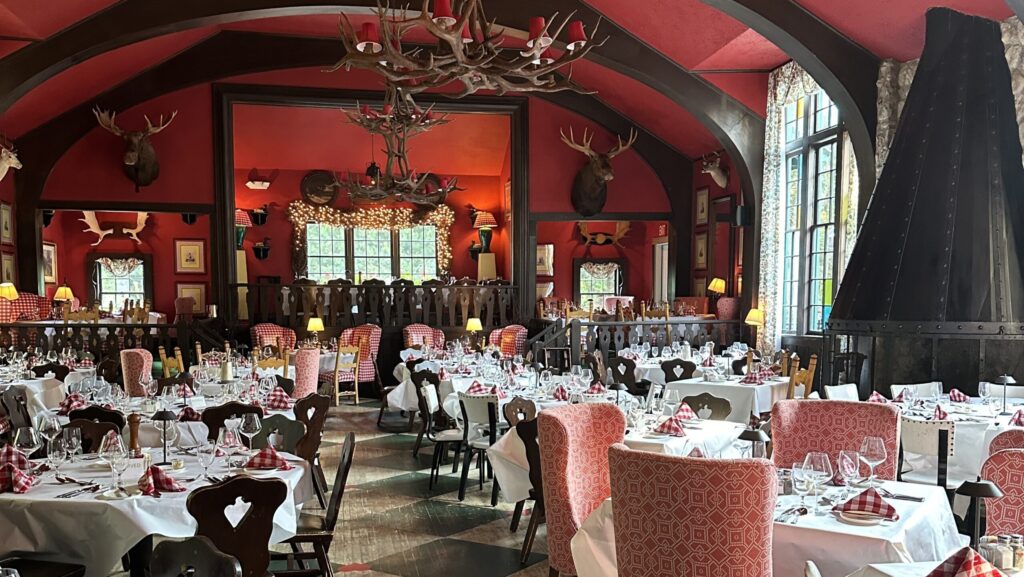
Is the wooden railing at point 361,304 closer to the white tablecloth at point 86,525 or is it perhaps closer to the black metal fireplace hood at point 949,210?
the black metal fireplace hood at point 949,210

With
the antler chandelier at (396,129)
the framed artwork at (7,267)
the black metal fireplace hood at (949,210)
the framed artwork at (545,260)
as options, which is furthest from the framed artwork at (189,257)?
the black metal fireplace hood at (949,210)

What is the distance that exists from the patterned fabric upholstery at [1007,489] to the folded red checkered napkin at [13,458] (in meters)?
3.96

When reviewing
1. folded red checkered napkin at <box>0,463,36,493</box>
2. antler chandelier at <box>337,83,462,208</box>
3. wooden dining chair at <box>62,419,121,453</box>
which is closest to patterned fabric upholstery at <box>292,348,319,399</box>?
antler chandelier at <box>337,83,462,208</box>

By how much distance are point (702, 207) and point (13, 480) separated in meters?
12.0

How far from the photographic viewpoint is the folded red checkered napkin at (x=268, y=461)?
3.53 m

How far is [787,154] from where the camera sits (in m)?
10.6

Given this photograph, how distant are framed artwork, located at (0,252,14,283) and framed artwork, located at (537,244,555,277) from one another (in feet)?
33.2

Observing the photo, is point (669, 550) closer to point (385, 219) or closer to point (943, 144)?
point (943, 144)

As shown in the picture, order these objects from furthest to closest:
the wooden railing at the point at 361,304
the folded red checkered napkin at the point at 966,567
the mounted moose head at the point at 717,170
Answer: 1. the wooden railing at the point at 361,304
2. the mounted moose head at the point at 717,170
3. the folded red checkered napkin at the point at 966,567

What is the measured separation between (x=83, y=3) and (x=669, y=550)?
30.4 ft

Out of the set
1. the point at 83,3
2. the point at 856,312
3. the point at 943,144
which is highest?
the point at 83,3

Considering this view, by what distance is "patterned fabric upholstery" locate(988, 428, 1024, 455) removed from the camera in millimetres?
3199

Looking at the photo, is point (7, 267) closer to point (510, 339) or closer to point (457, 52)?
point (510, 339)

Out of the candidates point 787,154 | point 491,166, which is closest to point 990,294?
→ point 787,154
